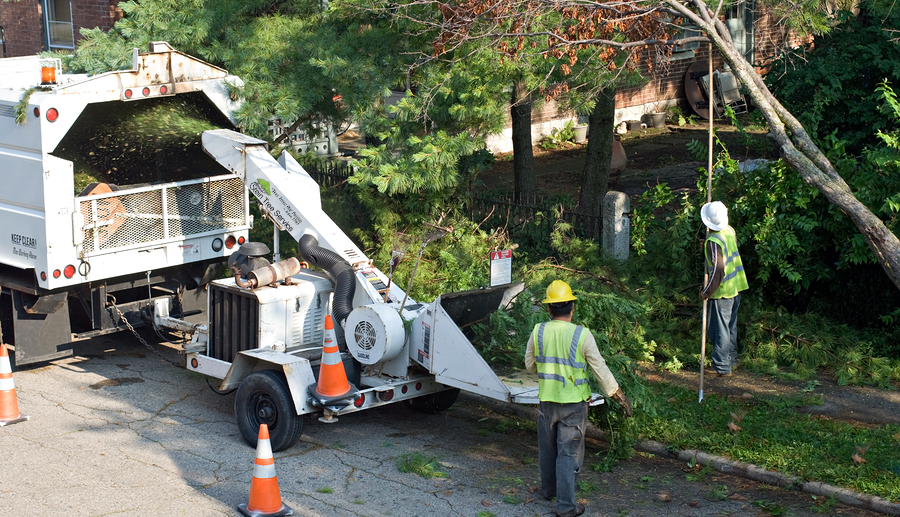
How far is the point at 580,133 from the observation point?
62.2ft

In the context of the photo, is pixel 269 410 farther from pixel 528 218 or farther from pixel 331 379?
pixel 528 218

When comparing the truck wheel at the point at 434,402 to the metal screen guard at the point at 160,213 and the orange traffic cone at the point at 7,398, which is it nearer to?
the metal screen guard at the point at 160,213

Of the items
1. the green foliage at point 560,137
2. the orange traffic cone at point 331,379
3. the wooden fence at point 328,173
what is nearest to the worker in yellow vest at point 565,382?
the orange traffic cone at point 331,379

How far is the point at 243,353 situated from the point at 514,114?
6.13m

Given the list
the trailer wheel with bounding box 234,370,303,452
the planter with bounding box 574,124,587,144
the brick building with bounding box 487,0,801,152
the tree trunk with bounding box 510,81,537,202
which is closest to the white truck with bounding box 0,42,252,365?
the trailer wheel with bounding box 234,370,303,452

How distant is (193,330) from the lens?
26.8 ft

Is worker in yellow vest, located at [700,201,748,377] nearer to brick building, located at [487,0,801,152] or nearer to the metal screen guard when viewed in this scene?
the metal screen guard

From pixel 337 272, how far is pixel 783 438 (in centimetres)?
362

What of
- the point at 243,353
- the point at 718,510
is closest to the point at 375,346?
the point at 243,353

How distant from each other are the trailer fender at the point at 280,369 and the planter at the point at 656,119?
14.9 metres

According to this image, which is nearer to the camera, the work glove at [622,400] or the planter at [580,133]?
the work glove at [622,400]

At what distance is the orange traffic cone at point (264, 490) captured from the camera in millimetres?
5711

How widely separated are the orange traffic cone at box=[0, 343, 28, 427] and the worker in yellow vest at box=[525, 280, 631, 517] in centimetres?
442

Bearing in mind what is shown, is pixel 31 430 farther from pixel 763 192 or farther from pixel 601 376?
pixel 763 192
